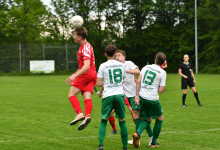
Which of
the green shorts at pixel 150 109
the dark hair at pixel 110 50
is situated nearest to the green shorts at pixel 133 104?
the green shorts at pixel 150 109

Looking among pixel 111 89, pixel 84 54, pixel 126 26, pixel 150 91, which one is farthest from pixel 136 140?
pixel 126 26

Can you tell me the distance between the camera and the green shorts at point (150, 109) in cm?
562

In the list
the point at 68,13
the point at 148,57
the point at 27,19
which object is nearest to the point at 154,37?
the point at 148,57

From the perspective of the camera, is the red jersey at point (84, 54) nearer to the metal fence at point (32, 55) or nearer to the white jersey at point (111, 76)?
the white jersey at point (111, 76)

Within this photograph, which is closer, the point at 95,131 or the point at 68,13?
the point at 95,131

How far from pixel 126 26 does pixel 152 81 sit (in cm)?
4525

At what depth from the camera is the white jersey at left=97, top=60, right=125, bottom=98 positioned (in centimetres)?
526

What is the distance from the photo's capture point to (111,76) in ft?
17.3

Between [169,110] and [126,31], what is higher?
[126,31]

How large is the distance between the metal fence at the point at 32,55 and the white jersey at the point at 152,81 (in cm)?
3357

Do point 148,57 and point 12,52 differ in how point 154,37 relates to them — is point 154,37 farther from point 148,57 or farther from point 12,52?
point 12,52

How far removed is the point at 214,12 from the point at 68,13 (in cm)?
2267

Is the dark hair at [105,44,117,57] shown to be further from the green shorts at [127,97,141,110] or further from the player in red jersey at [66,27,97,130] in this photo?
the green shorts at [127,97,141,110]

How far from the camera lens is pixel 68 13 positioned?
50188 mm
